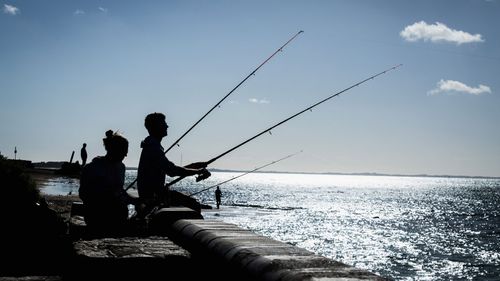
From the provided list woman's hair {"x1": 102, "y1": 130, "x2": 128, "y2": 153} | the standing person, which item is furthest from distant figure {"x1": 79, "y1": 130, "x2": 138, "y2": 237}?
the standing person

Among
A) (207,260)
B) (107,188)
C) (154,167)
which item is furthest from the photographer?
(154,167)

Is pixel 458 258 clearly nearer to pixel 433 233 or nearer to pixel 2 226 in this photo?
pixel 433 233

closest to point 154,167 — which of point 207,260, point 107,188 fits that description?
point 107,188

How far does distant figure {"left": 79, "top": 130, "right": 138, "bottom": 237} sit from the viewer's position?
4219mm

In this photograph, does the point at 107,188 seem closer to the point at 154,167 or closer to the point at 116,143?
the point at 116,143

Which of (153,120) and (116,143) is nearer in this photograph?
(116,143)

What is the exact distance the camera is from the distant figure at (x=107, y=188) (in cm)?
422

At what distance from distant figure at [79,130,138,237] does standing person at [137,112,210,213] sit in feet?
1.41

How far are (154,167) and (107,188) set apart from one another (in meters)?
0.65

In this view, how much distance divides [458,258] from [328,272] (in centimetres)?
3868

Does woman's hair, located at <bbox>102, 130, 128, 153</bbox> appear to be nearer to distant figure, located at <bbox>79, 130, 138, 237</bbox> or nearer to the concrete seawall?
distant figure, located at <bbox>79, 130, 138, 237</bbox>

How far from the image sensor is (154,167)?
4.85 m

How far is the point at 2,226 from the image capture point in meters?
6.27

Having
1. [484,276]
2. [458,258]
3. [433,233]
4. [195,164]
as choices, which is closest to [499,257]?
[458,258]
